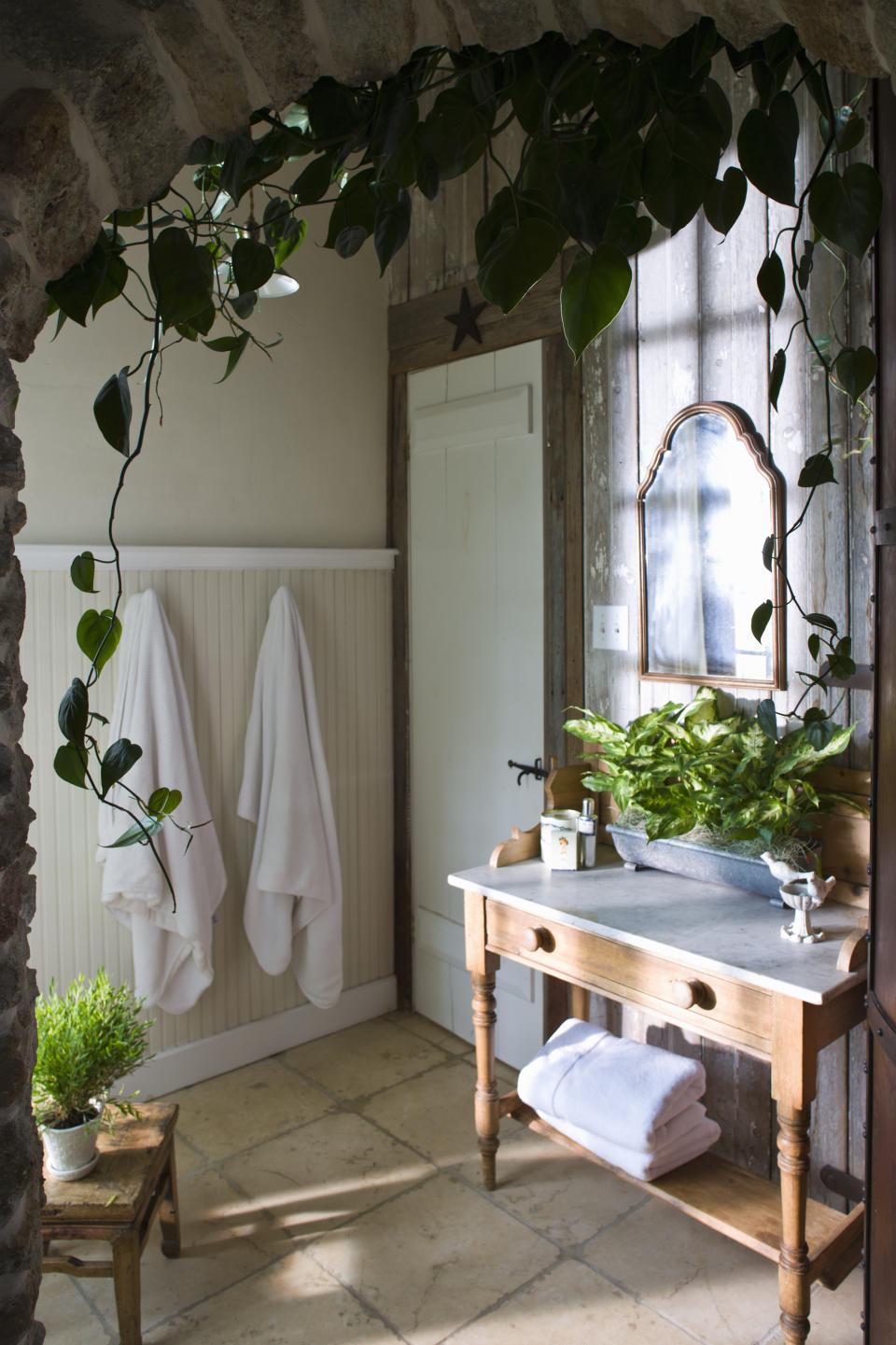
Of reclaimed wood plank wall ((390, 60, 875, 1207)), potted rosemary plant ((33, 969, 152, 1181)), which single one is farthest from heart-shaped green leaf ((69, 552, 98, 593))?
reclaimed wood plank wall ((390, 60, 875, 1207))

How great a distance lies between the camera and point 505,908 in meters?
2.36

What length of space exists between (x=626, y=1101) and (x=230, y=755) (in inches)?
60.6

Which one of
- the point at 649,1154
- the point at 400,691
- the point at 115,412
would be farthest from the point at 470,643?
the point at 115,412

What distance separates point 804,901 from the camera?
196cm

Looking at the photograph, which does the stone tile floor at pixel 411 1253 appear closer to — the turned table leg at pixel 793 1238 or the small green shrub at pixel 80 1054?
the turned table leg at pixel 793 1238

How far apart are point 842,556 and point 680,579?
42cm

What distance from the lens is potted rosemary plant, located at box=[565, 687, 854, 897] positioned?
2.10 m

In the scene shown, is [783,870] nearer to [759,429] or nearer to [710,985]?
[710,985]

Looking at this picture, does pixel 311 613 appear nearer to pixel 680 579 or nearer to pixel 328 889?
pixel 328 889

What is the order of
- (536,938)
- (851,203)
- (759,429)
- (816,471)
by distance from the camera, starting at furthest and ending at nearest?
(759,429)
(536,938)
(816,471)
(851,203)

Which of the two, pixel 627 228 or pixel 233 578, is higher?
pixel 627 228

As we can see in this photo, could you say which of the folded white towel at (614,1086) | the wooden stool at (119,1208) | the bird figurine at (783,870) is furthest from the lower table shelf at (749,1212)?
the wooden stool at (119,1208)

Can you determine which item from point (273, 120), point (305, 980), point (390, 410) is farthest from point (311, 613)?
point (273, 120)

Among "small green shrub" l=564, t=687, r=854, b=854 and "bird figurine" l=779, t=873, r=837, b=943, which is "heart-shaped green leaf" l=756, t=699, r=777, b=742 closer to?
"small green shrub" l=564, t=687, r=854, b=854
